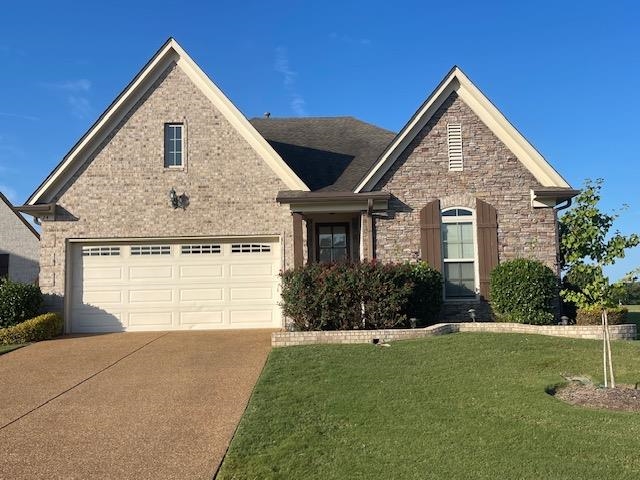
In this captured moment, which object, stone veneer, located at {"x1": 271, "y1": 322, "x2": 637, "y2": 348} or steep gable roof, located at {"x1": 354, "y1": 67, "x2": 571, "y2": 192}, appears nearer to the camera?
stone veneer, located at {"x1": 271, "y1": 322, "x2": 637, "y2": 348}

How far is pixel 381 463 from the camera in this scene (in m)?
4.81

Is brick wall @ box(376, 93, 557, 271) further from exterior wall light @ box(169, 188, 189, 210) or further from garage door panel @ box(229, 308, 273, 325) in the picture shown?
exterior wall light @ box(169, 188, 189, 210)

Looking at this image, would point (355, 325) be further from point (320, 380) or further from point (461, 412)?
point (461, 412)

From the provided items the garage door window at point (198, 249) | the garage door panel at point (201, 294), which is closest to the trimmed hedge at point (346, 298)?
the garage door panel at point (201, 294)

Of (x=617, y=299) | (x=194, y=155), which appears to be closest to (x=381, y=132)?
(x=194, y=155)

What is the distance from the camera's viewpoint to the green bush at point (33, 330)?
12.1m

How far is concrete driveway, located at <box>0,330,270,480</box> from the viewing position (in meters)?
5.18

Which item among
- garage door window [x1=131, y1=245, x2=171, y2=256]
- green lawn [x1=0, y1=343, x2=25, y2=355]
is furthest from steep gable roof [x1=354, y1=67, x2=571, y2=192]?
green lawn [x1=0, y1=343, x2=25, y2=355]

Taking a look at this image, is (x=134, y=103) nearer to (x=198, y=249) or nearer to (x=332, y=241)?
→ (x=198, y=249)

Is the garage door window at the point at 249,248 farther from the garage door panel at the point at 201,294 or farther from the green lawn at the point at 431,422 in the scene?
the green lawn at the point at 431,422

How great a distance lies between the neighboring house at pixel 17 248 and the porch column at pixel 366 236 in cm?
1681

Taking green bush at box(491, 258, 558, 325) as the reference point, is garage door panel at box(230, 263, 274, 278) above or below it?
above

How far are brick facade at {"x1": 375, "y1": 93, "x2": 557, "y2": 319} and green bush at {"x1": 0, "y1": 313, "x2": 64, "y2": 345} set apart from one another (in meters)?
8.02

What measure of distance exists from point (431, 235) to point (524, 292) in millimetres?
2569
